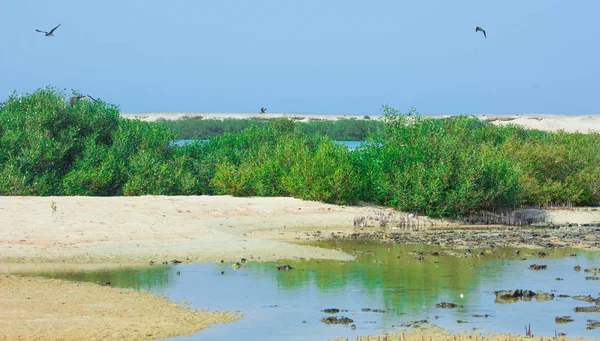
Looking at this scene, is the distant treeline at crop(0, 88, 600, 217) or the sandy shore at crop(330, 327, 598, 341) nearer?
the sandy shore at crop(330, 327, 598, 341)

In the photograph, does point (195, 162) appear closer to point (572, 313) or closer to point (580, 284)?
point (580, 284)

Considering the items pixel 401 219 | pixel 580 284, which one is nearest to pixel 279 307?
pixel 580 284

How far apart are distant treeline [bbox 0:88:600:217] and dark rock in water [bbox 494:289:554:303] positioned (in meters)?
12.7

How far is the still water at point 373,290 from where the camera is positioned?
43.1ft

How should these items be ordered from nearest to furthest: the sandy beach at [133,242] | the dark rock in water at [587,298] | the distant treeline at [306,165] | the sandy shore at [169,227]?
the sandy beach at [133,242] → the dark rock in water at [587,298] → the sandy shore at [169,227] → the distant treeline at [306,165]

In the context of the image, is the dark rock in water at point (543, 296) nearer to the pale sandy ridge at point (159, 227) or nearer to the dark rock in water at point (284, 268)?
the dark rock in water at point (284, 268)

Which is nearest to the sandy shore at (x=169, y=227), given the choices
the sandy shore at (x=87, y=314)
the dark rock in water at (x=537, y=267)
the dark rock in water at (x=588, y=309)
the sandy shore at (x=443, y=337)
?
the sandy shore at (x=87, y=314)

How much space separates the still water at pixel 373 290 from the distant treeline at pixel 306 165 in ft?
26.0

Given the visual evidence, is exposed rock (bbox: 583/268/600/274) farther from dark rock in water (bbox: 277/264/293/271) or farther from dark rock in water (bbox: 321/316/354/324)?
dark rock in water (bbox: 321/316/354/324)

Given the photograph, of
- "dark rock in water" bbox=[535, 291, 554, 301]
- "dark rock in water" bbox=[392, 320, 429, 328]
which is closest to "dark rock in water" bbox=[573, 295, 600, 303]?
"dark rock in water" bbox=[535, 291, 554, 301]

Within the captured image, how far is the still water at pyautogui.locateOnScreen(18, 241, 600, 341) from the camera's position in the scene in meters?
13.1

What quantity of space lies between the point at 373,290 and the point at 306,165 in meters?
14.9

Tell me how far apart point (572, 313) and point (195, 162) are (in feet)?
78.1

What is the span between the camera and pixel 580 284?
17.1 meters
